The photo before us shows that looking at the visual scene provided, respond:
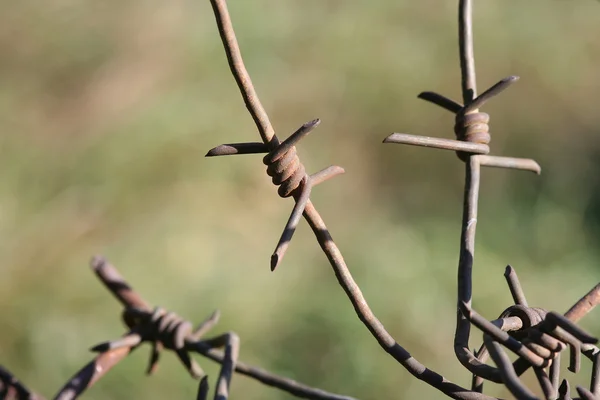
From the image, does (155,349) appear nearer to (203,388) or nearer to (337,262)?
(203,388)

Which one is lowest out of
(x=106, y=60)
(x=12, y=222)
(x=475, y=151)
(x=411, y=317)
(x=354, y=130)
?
(x=411, y=317)

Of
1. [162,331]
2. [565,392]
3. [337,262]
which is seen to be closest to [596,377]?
[565,392]

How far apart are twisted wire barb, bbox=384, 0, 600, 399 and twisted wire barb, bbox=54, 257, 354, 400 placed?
0.53 ft

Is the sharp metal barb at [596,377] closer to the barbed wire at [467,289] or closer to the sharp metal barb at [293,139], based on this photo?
the barbed wire at [467,289]

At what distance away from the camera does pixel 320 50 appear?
2.56 m

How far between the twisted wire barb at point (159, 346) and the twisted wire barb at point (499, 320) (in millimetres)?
162

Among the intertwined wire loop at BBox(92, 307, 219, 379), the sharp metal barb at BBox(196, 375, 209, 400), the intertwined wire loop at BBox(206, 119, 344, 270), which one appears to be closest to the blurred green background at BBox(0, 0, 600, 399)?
the intertwined wire loop at BBox(92, 307, 219, 379)

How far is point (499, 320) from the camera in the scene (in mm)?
404

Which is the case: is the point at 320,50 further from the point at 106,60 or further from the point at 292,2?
the point at 106,60

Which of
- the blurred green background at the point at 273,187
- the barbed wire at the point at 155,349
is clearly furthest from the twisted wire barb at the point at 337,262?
the blurred green background at the point at 273,187

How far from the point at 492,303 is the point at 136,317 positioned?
1.42 metres

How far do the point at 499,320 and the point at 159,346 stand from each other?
0.38 m

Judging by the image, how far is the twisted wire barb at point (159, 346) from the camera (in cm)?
57

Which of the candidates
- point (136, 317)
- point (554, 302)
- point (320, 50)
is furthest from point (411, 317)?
point (136, 317)
